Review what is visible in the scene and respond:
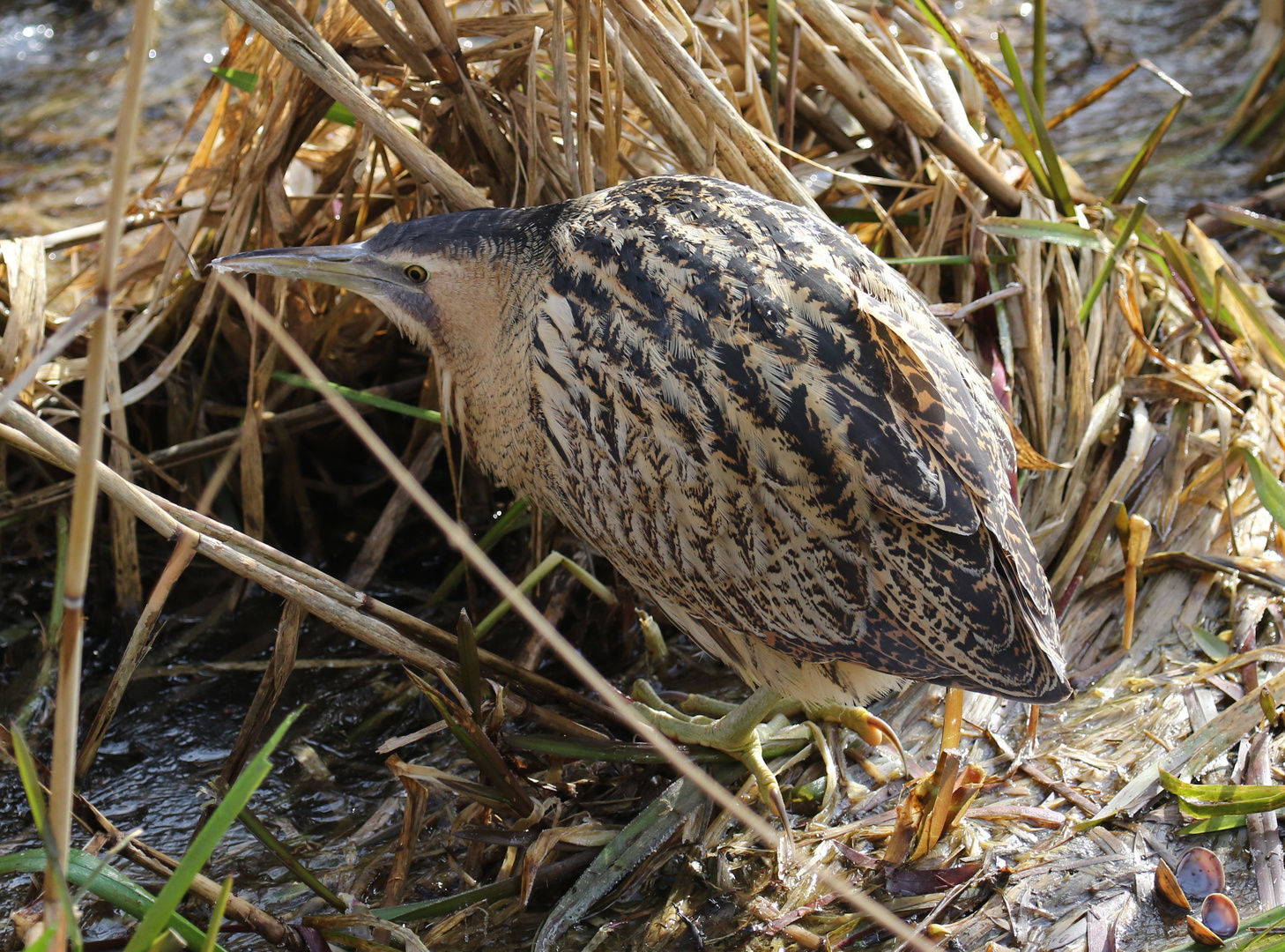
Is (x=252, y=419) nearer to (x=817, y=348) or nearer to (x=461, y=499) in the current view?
(x=461, y=499)

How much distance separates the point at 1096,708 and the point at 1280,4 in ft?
11.2

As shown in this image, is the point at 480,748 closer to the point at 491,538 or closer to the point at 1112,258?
the point at 491,538

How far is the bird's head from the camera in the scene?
7.20 feet

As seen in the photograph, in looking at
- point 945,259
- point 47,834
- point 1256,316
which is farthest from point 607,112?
point 47,834

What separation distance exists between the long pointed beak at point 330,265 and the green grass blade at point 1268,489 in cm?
185

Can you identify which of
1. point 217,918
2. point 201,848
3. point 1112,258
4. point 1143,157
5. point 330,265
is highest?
point 330,265

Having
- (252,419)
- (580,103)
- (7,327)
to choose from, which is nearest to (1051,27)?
(580,103)

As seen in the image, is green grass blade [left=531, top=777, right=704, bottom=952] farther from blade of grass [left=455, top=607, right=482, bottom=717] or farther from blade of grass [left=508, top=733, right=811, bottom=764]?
blade of grass [left=455, top=607, right=482, bottom=717]

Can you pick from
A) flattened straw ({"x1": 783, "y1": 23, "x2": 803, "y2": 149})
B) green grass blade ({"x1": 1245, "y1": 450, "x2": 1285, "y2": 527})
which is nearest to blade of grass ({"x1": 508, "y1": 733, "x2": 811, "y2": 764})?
green grass blade ({"x1": 1245, "y1": 450, "x2": 1285, "y2": 527})

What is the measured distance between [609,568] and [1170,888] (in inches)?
56.5

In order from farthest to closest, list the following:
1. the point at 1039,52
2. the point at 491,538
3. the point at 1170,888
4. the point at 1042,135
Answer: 1. the point at 1039,52
2. the point at 1042,135
3. the point at 491,538
4. the point at 1170,888

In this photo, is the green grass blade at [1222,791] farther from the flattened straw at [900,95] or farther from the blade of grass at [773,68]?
the blade of grass at [773,68]

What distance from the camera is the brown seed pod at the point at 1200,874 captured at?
1771 mm

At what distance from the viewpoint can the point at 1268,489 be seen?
7.42 feet
